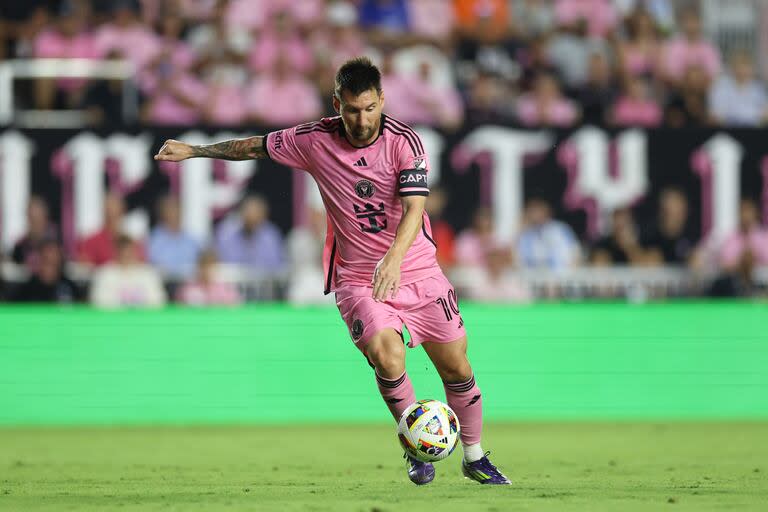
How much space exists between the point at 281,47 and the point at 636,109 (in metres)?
4.63

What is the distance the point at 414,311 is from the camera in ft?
26.5

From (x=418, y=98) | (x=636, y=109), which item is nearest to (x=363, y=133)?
(x=418, y=98)

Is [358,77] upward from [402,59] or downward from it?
downward

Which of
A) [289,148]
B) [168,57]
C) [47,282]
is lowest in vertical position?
[47,282]

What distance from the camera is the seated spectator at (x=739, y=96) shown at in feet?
59.8

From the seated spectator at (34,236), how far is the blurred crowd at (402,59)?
4.49 feet

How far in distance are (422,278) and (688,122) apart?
33.8 ft

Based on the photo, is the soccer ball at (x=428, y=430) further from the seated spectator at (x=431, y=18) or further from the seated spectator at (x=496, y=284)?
the seated spectator at (x=431, y=18)

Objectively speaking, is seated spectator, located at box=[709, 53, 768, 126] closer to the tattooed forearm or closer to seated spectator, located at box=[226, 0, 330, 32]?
seated spectator, located at box=[226, 0, 330, 32]

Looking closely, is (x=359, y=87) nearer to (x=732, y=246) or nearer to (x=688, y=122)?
(x=732, y=246)

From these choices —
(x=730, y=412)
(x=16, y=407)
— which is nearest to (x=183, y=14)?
(x=16, y=407)

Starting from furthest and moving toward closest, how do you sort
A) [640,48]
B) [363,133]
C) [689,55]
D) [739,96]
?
[689,55], [640,48], [739,96], [363,133]

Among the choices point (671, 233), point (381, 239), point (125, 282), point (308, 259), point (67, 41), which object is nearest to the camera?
point (381, 239)

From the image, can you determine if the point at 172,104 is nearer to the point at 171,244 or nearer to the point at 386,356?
the point at 171,244
